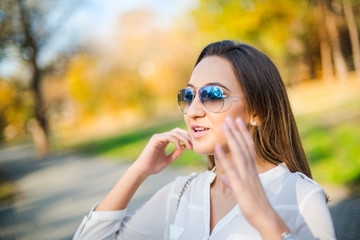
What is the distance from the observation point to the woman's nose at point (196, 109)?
1.67 meters

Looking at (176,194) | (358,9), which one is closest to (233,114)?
(176,194)

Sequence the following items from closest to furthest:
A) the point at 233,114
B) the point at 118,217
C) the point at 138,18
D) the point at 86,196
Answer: the point at 233,114
the point at 118,217
the point at 86,196
the point at 138,18

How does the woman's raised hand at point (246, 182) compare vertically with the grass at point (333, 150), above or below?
above

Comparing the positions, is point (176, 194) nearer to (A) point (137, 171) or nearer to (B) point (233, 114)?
(A) point (137, 171)

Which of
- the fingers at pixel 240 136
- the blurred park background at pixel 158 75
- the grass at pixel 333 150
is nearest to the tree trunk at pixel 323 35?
the blurred park background at pixel 158 75

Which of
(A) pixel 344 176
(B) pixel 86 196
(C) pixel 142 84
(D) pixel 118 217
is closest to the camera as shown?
(D) pixel 118 217

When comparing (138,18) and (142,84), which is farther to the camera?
(138,18)

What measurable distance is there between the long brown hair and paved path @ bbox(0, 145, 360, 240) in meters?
2.41

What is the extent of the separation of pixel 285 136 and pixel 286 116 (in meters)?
0.12

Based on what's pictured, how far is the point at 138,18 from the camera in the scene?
118 feet

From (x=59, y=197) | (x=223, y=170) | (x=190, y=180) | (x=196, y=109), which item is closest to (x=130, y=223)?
(x=190, y=180)

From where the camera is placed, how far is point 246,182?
1.01 meters

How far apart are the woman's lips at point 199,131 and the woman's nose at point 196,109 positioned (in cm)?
7

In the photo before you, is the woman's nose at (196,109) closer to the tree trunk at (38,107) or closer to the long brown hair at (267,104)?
the long brown hair at (267,104)
